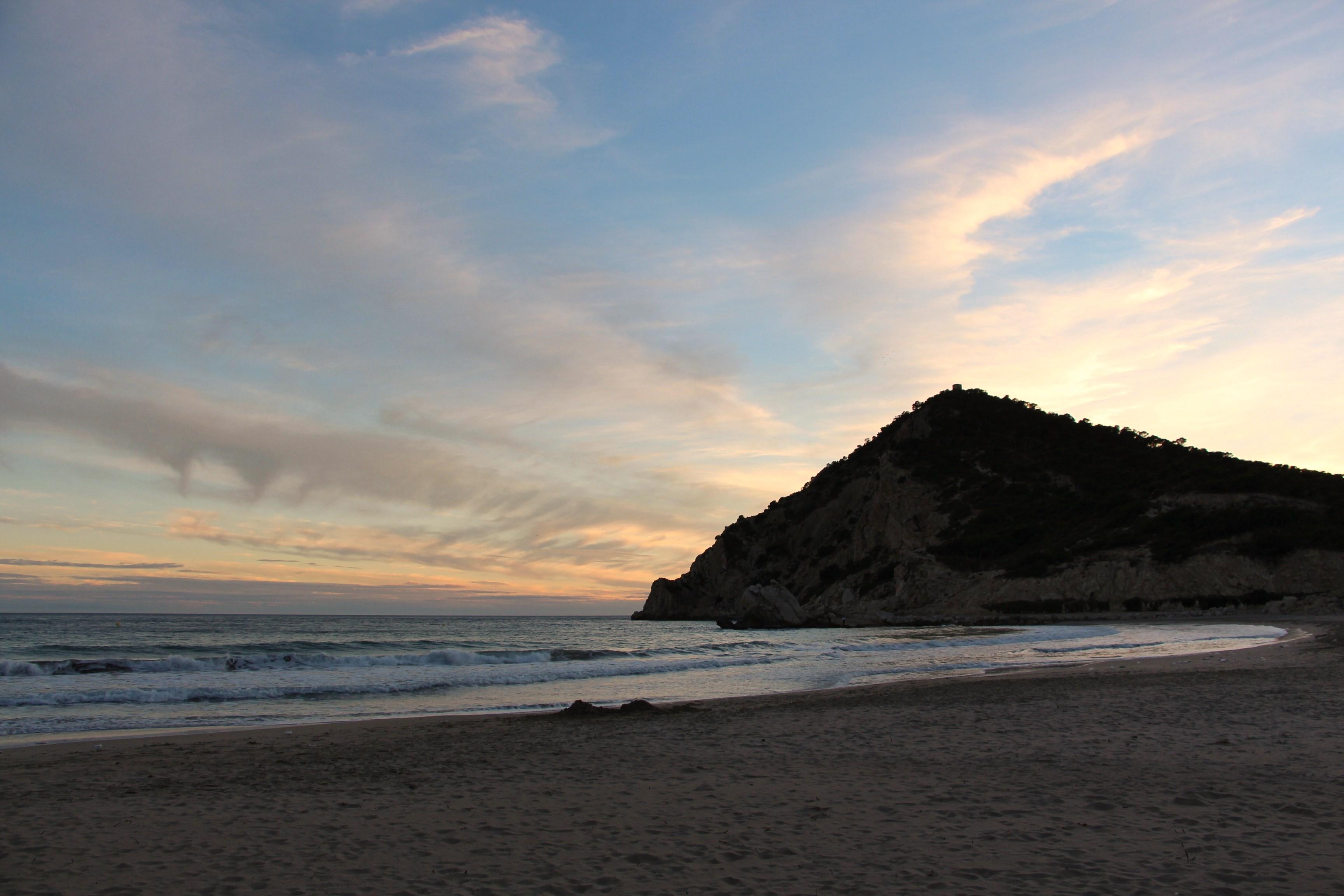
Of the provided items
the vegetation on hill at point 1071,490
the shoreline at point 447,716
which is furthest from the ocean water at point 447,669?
the vegetation on hill at point 1071,490

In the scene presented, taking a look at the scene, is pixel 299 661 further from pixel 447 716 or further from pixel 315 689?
pixel 447 716

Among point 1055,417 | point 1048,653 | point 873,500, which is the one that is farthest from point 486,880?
point 1055,417

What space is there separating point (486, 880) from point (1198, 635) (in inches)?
1788

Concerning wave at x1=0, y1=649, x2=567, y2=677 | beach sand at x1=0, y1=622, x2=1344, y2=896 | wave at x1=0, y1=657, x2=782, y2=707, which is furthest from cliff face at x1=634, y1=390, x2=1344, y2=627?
beach sand at x1=0, y1=622, x2=1344, y2=896

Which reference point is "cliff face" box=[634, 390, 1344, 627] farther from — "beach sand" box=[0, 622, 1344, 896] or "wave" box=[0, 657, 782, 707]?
"beach sand" box=[0, 622, 1344, 896]

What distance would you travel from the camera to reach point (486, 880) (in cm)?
607

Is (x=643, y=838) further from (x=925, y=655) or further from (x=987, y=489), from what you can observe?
(x=987, y=489)

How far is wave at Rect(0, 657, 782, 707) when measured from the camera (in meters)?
19.2

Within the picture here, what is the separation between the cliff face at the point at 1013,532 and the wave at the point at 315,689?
5548cm

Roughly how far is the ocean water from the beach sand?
4.74 m

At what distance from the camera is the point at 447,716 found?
1683cm

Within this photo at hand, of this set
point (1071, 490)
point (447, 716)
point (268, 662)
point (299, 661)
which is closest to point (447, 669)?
point (299, 661)

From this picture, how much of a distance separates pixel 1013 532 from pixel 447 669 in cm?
7859

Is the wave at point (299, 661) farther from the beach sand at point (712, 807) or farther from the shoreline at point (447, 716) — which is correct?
the beach sand at point (712, 807)
